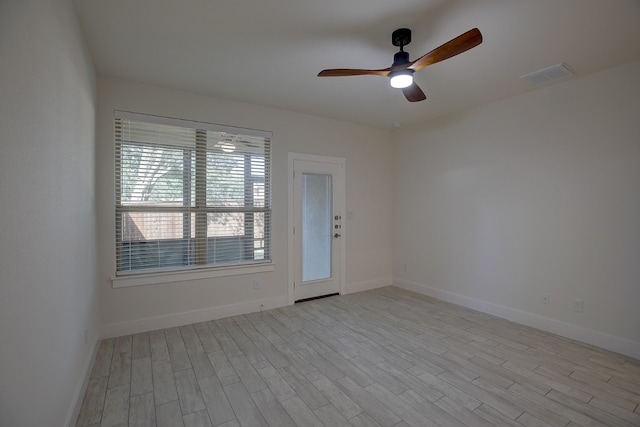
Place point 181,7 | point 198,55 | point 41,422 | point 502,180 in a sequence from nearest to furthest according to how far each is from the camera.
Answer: point 41,422 → point 181,7 → point 198,55 → point 502,180

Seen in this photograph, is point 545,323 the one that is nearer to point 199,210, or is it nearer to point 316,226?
point 316,226

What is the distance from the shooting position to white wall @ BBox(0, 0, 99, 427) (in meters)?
1.11

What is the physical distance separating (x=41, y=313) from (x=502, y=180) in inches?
174

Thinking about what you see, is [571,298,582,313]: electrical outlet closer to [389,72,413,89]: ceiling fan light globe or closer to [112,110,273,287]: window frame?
[389,72,413,89]: ceiling fan light globe

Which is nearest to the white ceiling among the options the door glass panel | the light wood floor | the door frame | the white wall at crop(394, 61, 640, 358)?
the white wall at crop(394, 61, 640, 358)

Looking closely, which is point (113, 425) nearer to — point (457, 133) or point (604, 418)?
point (604, 418)

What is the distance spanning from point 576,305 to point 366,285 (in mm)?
2703

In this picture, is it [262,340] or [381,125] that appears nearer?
[262,340]

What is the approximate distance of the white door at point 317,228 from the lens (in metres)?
4.31

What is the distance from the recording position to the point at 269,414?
2.01 m

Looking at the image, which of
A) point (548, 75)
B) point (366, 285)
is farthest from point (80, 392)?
point (548, 75)

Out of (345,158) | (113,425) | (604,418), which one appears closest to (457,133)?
(345,158)

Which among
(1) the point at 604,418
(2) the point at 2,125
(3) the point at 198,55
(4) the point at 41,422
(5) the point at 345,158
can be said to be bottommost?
(1) the point at 604,418

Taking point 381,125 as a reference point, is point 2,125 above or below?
below
